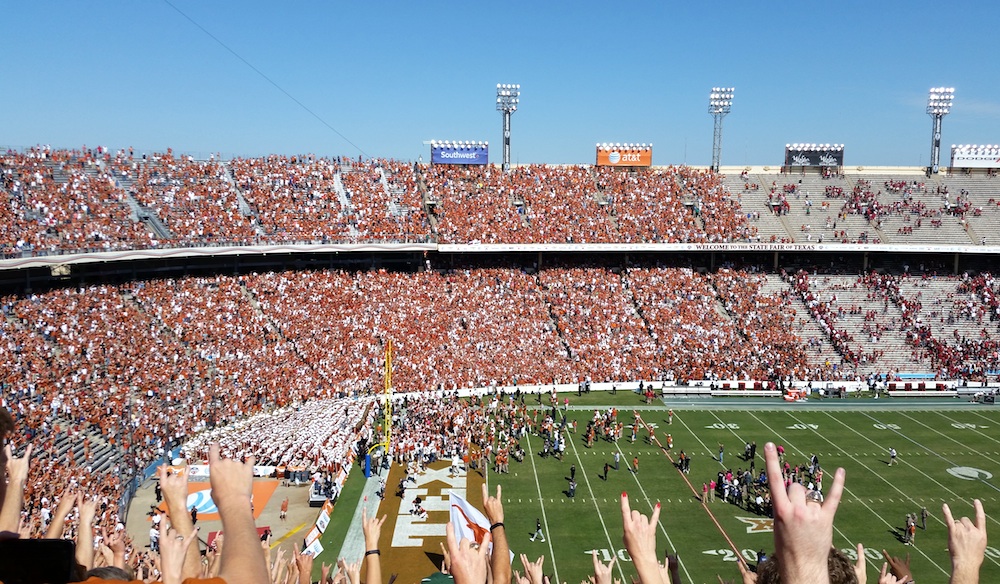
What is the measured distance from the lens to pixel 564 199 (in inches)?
1738

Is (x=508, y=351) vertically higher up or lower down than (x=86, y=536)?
lower down

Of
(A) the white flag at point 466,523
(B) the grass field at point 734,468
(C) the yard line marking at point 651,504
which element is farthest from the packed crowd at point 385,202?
(A) the white flag at point 466,523

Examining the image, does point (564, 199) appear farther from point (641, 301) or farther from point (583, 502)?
point (583, 502)

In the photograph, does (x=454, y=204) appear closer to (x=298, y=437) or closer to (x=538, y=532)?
(x=298, y=437)

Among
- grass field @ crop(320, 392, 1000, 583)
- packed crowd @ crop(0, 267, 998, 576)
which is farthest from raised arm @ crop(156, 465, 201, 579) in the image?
packed crowd @ crop(0, 267, 998, 576)

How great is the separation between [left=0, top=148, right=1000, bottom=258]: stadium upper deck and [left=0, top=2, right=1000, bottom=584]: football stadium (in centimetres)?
19

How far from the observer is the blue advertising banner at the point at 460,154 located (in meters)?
45.9

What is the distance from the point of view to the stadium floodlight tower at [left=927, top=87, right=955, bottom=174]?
5053 cm

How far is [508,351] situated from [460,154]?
1608 centimetres

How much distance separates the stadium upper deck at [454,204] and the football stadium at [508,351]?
0.19 metres

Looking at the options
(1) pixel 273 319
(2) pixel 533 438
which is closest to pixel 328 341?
(1) pixel 273 319

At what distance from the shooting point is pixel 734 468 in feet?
77.9

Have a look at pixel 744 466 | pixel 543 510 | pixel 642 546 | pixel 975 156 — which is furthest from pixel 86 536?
pixel 975 156

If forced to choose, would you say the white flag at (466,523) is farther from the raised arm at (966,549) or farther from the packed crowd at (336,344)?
the packed crowd at (336,344)
